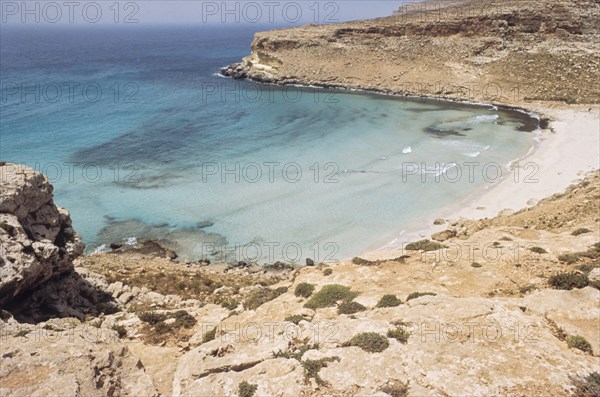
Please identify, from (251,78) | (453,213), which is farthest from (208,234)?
(251,78)

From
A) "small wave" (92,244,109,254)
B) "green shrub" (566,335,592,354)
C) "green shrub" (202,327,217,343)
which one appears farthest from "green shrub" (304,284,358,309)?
"small wave" (92,244,109,254)

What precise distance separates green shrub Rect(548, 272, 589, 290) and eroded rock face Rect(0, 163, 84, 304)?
16017 millimetres

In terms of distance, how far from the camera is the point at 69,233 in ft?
51.8

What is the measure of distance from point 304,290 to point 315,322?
307cm

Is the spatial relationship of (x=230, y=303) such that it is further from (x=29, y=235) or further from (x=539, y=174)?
(x=539, y=174)

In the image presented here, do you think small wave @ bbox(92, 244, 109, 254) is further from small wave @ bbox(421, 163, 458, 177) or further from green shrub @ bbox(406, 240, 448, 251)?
small wave @ bbox(421, 163, 458, 177)

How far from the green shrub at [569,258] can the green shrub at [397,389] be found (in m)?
9.43

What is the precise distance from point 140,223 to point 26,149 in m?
23.0

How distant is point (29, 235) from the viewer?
13.8 meters

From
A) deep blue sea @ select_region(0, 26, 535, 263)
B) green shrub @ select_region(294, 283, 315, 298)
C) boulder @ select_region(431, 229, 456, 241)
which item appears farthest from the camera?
deep blue sea @ select_region(0, 26, 535, 263)

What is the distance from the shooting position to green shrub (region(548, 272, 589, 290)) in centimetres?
1209

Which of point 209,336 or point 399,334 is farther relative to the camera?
point 209,336

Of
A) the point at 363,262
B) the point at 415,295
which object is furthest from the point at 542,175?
the point at 415,295

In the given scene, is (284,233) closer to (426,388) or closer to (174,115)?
(426,388)
